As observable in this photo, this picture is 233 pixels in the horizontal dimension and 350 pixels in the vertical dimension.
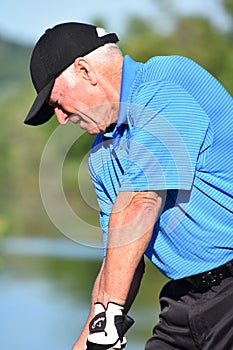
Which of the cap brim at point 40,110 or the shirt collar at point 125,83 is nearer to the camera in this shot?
the shirt collar at point 125,83

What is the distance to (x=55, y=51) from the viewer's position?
4113 millimetres

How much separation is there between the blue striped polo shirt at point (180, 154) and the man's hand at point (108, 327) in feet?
1.27

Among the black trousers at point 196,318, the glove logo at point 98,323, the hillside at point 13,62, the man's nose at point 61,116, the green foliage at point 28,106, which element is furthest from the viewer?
the hillside at point 13,62

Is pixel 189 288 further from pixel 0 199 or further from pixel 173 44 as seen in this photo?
pixel 0 199

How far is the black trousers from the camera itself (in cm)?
407

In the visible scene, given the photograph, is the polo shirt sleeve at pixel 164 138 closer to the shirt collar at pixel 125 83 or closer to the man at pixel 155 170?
the man at pixel 155 170

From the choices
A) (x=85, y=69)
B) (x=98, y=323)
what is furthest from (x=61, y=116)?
(x=98, y=323)

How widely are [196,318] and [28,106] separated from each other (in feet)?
69.3

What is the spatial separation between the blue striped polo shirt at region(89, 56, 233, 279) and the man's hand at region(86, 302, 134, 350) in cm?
39

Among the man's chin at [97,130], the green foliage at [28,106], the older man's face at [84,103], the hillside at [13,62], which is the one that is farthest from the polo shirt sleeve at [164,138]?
the hillside at [13,62]

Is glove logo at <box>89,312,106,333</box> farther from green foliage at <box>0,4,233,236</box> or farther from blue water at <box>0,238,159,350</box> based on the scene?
green foliage at <box>0,4,233,236</box>

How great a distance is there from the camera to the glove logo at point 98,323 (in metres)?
3.78

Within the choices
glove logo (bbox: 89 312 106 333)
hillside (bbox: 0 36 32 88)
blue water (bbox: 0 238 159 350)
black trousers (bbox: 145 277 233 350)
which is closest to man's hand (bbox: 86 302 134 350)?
glove logo (bbox: 89 312 106 333)

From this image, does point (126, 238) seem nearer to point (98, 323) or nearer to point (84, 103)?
point (98, 323)
